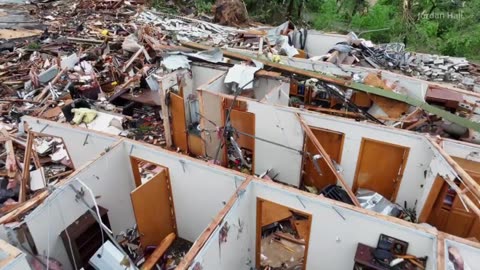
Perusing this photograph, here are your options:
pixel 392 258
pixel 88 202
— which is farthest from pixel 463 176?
pixel 88 202

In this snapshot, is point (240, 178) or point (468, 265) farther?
point (240, 178)

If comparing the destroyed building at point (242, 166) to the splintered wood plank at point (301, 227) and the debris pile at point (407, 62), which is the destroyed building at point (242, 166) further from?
the debris pile at point (407, 62)

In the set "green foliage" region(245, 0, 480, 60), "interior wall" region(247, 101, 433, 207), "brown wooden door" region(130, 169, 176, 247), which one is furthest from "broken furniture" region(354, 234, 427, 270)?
"green foliage" region(245, 0, 480, 60)

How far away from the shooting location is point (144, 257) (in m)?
7.56

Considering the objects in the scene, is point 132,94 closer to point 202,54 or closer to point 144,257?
point 202,54

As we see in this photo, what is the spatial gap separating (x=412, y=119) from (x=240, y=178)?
6.57 m

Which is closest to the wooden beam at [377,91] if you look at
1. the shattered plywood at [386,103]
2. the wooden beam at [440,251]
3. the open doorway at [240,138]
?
the shattered plywood at [386,103]

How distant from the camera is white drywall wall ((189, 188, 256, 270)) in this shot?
542 centimetres

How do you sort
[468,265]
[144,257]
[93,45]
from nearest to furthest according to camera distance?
1. [468,265]
2. [144,257]
3. [93,45]

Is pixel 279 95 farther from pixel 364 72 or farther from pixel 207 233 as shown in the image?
pixel 207 233

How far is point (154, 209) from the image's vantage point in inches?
293

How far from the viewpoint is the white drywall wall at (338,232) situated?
5438mm

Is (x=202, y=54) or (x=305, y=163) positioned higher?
(x=202, y=54)

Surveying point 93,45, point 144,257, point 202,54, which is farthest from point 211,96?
point 93,45
